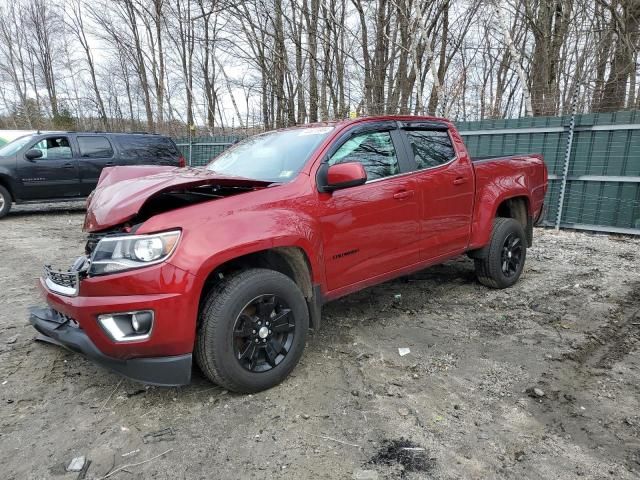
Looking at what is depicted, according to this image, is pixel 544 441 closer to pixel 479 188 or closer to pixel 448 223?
pixel 448 223

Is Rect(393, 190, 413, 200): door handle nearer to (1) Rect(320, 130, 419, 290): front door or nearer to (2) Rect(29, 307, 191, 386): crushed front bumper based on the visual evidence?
(1) Rect(320, 130, 419, 290): front door

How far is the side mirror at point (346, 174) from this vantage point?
3.02 metres

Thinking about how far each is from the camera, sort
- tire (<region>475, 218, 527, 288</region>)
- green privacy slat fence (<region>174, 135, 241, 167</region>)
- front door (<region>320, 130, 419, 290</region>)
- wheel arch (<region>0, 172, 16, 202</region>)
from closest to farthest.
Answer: front door (<region>320, 130, 419, 290</region>), tire (<region>475, 218, 527, 288</region>), wheel arch (<region>0, 172, 16, 202</region>), green privacy slat fence (<region>174, 135, 241, 167</region>)

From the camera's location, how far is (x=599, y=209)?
7852 millimetres

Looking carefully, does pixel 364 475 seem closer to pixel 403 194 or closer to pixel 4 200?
pixel 403 194

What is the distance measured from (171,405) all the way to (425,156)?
9.83 ft

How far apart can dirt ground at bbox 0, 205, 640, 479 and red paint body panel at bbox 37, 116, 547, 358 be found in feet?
1.69

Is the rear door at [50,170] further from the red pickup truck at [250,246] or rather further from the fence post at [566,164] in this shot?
the fence post at [566,164]

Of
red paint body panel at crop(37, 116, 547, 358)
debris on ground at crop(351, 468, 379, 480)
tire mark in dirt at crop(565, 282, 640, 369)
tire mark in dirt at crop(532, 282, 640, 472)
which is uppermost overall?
red paint body panel at crop(37, 116, 547, 358)

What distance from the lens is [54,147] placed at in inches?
395

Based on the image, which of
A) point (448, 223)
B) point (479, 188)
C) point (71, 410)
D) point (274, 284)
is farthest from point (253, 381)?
point (479, 188)

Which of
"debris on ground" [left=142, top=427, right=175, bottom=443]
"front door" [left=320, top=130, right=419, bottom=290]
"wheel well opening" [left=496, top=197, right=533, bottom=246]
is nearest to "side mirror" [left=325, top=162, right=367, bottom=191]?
"front door" [left=320, top=130, right=419, bottom=290]

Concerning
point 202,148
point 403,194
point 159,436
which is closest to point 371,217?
point 403,194

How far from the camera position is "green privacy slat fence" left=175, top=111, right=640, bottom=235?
24.3 ft
